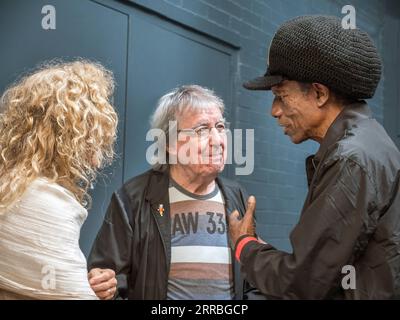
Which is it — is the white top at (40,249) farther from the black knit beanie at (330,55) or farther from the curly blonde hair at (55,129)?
the black knit beanie at (330,55)

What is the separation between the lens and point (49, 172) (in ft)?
4.02

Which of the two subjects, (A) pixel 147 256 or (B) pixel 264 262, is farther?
(A) pixel 147 256

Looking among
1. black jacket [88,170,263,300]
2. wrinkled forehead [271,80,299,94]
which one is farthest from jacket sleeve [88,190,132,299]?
wrinkled forehead [271,80,299,94]

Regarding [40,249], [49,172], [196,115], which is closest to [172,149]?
[196,115]

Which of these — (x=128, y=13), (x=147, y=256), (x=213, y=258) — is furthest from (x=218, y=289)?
(x=128, y=13)

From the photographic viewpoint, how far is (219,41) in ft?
10.0

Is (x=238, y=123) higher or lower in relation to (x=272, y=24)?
lower

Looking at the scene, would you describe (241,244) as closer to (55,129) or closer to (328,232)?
(328,232)

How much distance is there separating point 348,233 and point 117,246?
928 millimetres

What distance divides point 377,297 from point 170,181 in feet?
3.26

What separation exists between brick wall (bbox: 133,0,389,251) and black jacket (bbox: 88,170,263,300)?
1.27m

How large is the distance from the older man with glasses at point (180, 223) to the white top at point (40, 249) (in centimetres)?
60

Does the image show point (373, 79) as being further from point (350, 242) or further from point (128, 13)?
point (128, 13)

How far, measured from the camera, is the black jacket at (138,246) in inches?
70.6
